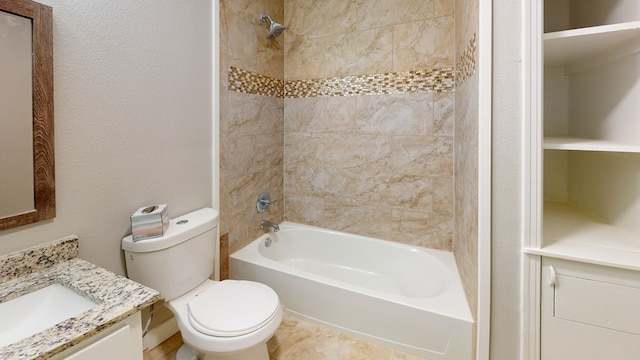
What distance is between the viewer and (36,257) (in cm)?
110

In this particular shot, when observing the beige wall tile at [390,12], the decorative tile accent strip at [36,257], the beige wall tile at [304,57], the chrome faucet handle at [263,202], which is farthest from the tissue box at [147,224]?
the beige wall tile at [390,12]

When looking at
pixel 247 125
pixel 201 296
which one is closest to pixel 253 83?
pixel 247 125

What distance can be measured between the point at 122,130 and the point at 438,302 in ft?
5.97

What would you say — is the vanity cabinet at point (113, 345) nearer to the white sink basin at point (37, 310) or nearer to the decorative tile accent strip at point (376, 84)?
the white sink basin at point (37, 310)

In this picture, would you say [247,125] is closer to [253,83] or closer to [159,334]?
[253,83]

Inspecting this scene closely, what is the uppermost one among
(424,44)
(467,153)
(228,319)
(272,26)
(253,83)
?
(272,26)

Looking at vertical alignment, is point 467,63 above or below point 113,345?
above

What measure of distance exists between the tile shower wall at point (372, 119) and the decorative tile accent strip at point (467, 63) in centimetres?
25

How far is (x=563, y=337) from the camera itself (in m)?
1.15

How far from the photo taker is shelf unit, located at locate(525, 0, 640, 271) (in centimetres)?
112

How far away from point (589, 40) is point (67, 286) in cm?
222

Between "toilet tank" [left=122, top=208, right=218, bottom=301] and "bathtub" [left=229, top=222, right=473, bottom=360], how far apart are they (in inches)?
18.7

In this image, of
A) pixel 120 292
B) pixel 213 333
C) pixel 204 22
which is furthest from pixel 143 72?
pixel 213 333

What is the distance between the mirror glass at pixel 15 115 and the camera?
3.30 ft
